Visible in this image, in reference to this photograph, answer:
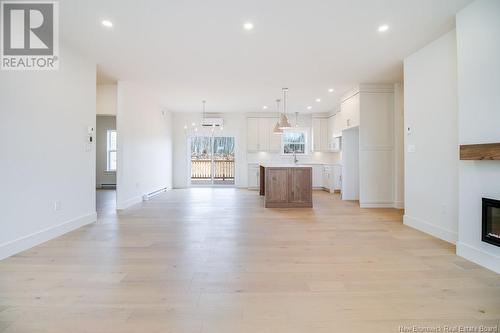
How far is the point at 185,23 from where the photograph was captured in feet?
10.2

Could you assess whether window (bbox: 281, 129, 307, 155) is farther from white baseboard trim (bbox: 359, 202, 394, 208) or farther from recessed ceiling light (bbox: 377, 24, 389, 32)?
recessed ceiling light (bbox: 377, 24, 389, 32)

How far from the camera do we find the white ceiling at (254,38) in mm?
2816

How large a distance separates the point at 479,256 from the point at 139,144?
6586 mm

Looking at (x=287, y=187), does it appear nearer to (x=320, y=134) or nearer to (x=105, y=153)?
(x=320, y=134)

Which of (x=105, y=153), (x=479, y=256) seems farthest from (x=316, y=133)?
(x=105, y=153)

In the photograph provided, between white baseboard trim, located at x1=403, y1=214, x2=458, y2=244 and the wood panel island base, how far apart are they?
2.12 meters

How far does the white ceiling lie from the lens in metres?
2.82

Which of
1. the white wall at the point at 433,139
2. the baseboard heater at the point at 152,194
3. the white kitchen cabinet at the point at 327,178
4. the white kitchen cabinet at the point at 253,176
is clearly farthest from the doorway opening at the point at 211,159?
the white wall at the point at 433,139

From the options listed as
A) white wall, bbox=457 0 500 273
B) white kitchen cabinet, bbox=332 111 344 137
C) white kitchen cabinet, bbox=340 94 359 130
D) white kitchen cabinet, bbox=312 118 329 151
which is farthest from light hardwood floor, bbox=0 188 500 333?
white kitchen cabinet, bbox=312 118 329 151

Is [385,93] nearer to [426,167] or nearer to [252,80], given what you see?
[426,167]

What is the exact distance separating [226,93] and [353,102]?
3226mm

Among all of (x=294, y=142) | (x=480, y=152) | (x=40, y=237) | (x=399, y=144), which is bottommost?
(x=40, y=237)

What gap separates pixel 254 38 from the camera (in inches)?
138

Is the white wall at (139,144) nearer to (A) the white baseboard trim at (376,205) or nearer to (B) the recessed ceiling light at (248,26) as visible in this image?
(B) the recessed ceiling light at (248,26)
